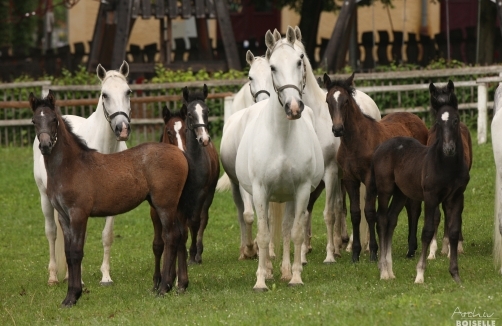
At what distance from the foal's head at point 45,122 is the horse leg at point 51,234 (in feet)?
8.12

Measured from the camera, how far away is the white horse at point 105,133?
36.4 ft

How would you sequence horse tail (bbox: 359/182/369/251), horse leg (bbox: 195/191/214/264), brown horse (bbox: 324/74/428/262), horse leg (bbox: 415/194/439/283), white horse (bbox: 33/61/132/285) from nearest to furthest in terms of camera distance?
1. horse leg (bbox: 415/194/439/283)
2. white horse (bbox: 33/61/132/285)
3. brown horse (bbox: 324/74/428/262)
4. horse tail (bbox: 359/182/369/251)
5. horse leg (bbox: 195/191/214/264)

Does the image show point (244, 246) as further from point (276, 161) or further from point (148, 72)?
point (148, 72)

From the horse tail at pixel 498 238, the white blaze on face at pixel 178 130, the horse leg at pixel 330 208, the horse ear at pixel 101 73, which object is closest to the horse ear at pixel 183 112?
the white blaze on face at pixel 178 130

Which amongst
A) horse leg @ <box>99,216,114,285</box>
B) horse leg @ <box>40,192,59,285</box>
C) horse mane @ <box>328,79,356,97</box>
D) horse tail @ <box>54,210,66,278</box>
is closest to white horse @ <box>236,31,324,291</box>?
horse mane @ <box>328,79,356,97</box>

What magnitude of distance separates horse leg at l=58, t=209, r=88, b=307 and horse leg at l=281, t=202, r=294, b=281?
87.3 inches

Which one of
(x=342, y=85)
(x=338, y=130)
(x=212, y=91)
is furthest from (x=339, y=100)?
(x=212, y=91)

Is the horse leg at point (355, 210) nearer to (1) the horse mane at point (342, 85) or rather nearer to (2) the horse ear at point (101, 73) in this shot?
(1) the horse mane at point (342, 85)

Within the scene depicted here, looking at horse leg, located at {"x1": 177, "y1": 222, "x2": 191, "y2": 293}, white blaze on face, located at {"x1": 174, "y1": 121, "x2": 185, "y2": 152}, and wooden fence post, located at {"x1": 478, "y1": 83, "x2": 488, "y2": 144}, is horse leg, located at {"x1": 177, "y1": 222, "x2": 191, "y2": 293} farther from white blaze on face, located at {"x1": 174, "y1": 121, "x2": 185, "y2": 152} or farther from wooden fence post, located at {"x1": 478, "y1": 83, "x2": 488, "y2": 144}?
wooden fence post, located at {"x1": 478, "y1": 83, "x2": 488, "y2": 144}

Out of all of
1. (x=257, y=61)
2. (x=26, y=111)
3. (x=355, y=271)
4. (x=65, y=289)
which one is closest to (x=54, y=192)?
(x=65, y=289)

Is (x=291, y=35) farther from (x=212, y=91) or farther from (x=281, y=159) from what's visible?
(x=212, y=91)

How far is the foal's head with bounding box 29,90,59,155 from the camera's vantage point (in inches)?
385

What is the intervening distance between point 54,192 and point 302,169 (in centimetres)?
254

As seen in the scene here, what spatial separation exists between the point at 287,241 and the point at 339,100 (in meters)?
1.74
